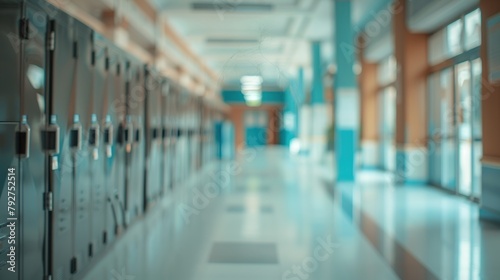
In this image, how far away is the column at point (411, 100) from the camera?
9.65m

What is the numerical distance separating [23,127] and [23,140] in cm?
8

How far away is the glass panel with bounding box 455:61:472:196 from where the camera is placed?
26.2ft

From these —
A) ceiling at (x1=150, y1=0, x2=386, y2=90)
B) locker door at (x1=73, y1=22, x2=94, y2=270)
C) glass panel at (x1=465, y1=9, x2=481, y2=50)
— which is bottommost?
locker door at (x1=73, y1=22, x2=94, y2=270)

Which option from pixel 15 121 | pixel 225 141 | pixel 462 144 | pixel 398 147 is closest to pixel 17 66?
pixel 15 121

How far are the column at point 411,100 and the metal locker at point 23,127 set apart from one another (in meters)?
8.41

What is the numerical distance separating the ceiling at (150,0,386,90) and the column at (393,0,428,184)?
75.2 inches

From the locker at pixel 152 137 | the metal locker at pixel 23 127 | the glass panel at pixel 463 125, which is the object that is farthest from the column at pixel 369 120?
the metal locker at pixel 23 127

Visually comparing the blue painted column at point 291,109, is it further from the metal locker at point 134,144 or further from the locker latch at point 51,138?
the locker latch at point 51,138

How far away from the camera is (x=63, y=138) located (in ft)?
10.5

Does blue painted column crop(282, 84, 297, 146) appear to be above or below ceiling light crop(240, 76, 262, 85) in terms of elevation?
below

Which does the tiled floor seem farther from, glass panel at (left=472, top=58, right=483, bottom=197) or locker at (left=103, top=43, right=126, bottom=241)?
glass panel at (left=472, top=58, right=483, bottom=197)

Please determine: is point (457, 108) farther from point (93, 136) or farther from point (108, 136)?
point (93, 136)

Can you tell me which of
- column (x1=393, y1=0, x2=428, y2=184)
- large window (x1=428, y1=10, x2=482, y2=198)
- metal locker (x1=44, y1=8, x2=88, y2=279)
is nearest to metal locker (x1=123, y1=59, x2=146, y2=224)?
metal locker (x1=44, y1=8, x2=88, y2=279)

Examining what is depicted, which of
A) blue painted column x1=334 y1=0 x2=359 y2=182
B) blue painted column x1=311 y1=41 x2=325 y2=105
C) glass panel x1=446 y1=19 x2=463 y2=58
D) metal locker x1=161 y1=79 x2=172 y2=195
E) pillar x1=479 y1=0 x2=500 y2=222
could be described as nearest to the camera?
pillar x1=479 y1=0 x2=500 y2=222
